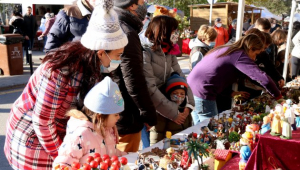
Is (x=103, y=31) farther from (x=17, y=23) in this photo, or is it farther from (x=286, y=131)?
(x=17, y=23)

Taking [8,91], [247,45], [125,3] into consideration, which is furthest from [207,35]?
[8,91]

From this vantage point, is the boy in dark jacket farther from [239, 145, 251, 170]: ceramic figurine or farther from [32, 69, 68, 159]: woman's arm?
[239, 145, 251, 170]: ceramic figurine

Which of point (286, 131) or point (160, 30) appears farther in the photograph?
point (160, 30)

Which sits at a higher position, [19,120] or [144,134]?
[19,120]

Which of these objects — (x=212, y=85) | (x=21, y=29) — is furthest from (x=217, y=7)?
(x=212, y=85)

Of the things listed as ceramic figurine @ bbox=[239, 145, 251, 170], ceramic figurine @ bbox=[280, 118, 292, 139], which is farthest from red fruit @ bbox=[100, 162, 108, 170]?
ceramic figurine @ bbox=[280, 118, 292, 139]

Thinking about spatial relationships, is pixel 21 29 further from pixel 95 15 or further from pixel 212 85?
pixel 95 15

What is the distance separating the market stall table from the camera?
195cm

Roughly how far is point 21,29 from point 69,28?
7.13 m

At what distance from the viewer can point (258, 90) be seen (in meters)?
3.91

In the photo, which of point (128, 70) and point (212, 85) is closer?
point (128, 70)

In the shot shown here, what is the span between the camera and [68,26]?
3867mm

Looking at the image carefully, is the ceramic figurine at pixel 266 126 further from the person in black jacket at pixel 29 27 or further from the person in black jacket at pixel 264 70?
the person in black jacket at pixel 29 27

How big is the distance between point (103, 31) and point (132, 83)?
529mm
